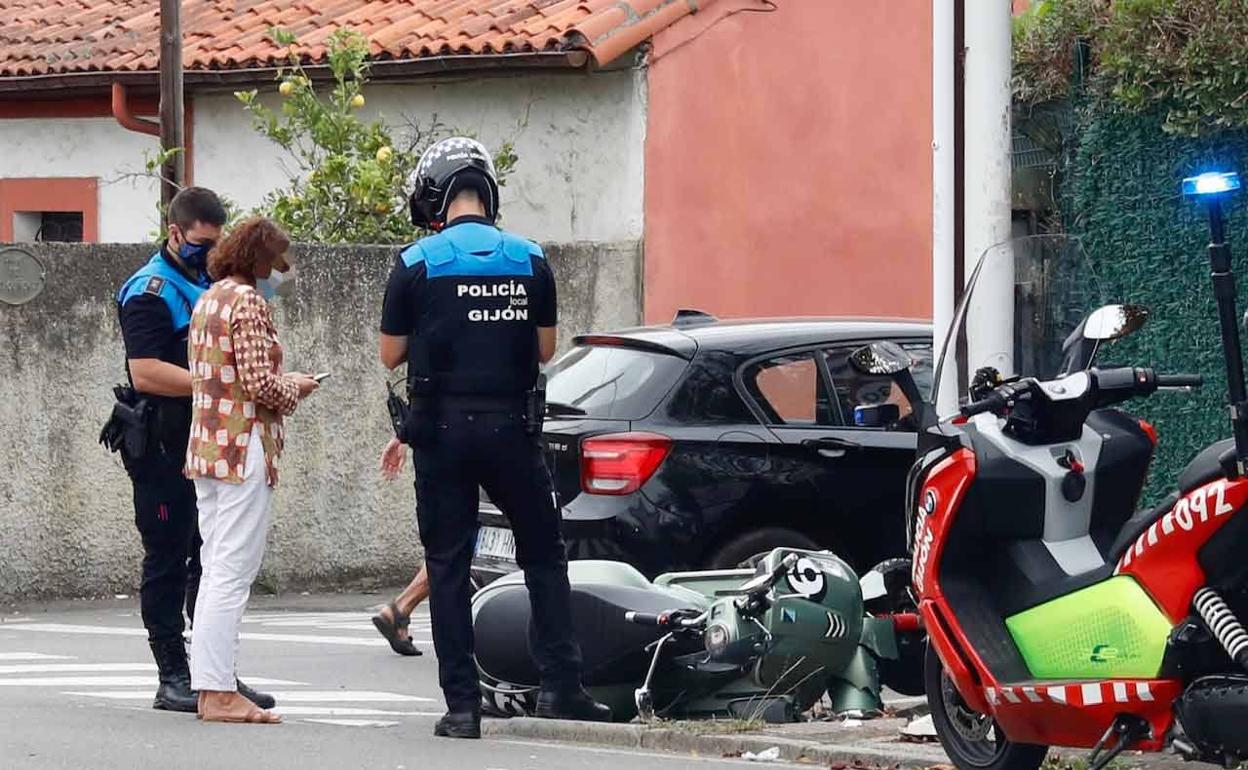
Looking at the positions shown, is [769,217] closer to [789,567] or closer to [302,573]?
[302,573]

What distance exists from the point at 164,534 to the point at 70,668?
7.20ft

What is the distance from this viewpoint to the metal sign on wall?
13.7 meters

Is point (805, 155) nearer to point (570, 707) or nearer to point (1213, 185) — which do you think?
point (570, 707)

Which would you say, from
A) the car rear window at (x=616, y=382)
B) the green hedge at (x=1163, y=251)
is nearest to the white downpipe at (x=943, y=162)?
the green hedge at (x=1163, y=251)

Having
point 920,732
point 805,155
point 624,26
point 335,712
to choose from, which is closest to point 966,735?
point 920,732

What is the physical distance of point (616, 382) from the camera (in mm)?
9922

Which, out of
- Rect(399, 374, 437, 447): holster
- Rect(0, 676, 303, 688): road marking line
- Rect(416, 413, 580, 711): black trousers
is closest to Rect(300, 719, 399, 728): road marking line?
Rect(416, 413, 580, 711): black trousers

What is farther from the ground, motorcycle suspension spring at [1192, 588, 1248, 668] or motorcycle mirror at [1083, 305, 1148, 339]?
motorcycle mirror at [1083, 305, 1148, 339]

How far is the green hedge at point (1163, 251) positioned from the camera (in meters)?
8.73

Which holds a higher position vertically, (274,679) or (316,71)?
(316,71)

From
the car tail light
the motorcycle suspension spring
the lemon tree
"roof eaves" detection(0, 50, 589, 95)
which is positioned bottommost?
the motorcycle suspension spring

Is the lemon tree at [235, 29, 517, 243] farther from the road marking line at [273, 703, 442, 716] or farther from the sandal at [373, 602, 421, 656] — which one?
the road marking line at [273, 703, 442, 716]

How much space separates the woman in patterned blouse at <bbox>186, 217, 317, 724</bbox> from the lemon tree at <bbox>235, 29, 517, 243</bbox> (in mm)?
8196

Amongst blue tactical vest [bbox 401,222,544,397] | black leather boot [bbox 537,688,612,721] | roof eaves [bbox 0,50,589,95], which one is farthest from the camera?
roof eaves [bbox 0,50,589,95]
